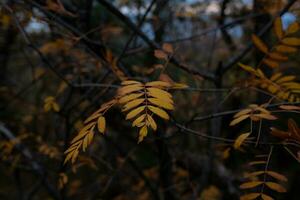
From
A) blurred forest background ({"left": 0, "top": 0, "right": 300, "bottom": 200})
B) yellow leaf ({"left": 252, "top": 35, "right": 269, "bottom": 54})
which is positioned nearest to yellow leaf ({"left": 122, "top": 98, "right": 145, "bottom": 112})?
yellow leaf ({"left": 252, "top": 35, "right": 269, "bottom": 54})

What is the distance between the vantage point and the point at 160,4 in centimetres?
207

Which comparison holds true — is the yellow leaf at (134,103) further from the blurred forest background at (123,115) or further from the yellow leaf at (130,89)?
the blurred forest background at (123,115)

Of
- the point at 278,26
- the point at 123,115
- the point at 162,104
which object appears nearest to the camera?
the point at 162,104

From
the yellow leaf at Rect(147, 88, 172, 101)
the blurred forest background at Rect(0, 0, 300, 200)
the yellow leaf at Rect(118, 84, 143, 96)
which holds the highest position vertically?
the blurred forest background at Rect(0, 0, 300, 200)

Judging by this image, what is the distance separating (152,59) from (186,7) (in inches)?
32.8

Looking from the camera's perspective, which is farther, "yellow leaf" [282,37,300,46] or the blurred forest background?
the blurred forest background

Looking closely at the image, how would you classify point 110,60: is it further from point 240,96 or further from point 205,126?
point 205,126

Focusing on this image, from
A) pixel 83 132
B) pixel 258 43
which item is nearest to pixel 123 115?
pixel 258 43

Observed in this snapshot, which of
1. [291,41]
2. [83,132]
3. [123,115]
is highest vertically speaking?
[123,115]

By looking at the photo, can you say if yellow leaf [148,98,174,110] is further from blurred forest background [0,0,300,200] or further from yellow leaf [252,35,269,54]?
blurred forest background [0,0,300,200]

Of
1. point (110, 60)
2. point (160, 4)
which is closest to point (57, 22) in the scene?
point (110, 60)

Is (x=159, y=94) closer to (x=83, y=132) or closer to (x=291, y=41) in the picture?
(x=83, y=132)

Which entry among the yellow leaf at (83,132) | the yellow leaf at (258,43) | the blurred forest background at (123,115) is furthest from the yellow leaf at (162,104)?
the blurred forest background at (123,115)

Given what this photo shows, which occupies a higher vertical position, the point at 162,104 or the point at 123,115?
the point at 123,115
